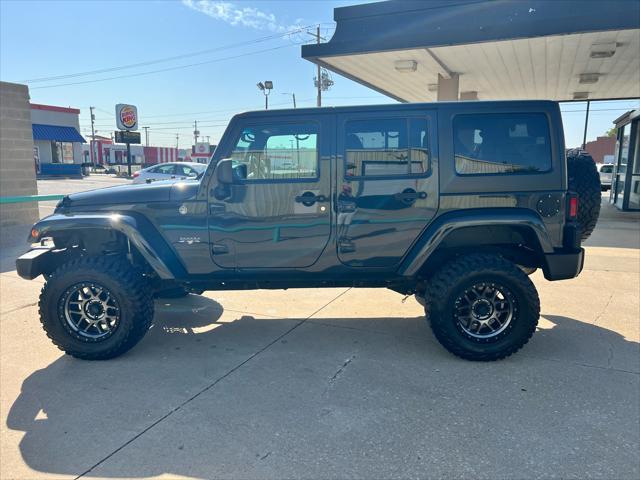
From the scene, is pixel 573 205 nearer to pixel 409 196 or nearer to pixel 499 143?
pixel 499 143

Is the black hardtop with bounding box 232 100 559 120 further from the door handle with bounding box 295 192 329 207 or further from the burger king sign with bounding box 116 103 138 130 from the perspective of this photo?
the burger king sign with bounding box 116 103 138 130

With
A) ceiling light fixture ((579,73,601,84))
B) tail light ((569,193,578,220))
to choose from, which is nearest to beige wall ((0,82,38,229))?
tail light ((569,193,578,220))

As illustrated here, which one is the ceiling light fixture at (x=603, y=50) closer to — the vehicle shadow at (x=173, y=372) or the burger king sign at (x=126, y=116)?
the vehicle shadow at (x=173, y=372)

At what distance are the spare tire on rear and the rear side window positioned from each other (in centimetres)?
49

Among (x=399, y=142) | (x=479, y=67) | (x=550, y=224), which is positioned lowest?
(x=550, y=224)

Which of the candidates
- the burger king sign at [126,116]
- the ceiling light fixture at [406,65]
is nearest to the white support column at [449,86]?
the ceiling light fixture at [406,65]

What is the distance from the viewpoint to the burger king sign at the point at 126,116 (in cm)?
3622

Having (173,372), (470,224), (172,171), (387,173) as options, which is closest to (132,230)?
(173,372)

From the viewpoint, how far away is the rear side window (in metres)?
3.74

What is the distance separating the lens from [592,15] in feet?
25.9

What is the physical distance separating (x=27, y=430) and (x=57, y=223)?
1.63 metres

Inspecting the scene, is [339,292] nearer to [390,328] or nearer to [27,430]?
[390,328]

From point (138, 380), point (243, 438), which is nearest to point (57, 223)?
point (138, 380)

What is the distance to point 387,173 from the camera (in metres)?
3.76
